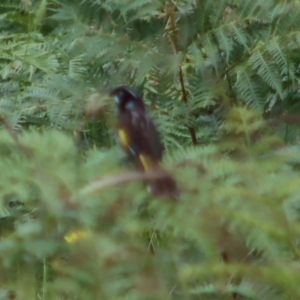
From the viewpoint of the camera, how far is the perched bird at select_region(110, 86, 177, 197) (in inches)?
50.2

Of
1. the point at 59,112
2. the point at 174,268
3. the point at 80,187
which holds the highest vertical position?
the point at 80,187

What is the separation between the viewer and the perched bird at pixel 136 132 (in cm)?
128

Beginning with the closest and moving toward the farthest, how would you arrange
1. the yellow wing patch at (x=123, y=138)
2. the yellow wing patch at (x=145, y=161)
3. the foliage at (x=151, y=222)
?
the foliage at (x=151, y=222), the yellow wing patch at (x=145, y=161), the yellow wing patch at (x=123, y=138)

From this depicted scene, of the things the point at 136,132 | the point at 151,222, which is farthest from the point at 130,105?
the point at 151,222

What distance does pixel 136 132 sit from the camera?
1.60 meters

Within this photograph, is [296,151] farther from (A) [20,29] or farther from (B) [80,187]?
(A) [20,29]

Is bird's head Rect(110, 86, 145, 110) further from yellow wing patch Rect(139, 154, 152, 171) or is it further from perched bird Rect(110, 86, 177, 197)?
yellow wing patch Rect(139, 154, 152, 171)

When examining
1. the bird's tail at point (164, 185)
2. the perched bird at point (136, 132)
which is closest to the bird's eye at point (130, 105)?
the perched bird at point (136, 132)

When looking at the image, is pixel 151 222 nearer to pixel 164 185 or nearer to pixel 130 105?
pixel 164 185

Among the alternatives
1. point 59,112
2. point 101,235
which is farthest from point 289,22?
point 101,235

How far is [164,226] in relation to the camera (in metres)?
0.83

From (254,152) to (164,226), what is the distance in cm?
21

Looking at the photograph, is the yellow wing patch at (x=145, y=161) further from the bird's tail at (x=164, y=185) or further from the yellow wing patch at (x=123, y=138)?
the bird's tail at (x=164, y=185)

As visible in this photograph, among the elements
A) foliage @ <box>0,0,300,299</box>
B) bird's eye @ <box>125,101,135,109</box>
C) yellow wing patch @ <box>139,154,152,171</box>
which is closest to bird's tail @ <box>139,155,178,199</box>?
foliage @ <box>0,0,300,299</box>
